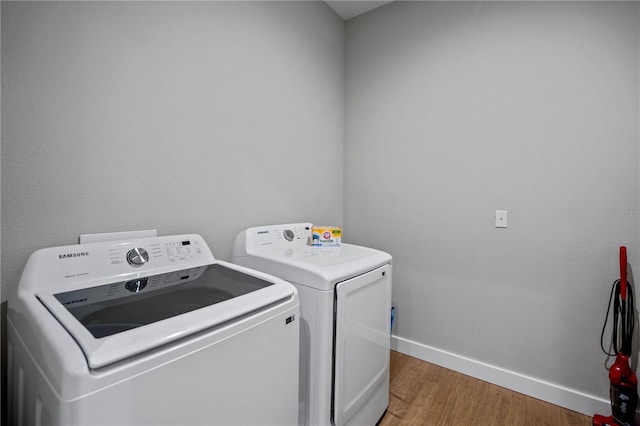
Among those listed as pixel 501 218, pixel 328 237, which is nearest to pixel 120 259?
pixel 328 237

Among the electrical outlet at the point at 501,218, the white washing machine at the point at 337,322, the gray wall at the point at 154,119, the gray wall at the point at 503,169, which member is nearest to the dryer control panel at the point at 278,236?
the white washing machine at the point at 337,322

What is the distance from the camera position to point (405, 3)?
7.02 ft

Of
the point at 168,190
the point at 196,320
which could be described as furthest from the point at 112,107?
the point at 196,320

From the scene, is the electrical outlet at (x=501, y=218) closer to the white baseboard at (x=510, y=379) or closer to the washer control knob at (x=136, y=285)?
the white baseboard at (x=510, y=379)

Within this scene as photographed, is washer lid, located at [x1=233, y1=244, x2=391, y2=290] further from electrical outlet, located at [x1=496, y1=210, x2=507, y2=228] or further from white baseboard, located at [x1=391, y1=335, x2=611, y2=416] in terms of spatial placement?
white baseboard, located at [x1=391, y1=335, x2=611, y2=416]

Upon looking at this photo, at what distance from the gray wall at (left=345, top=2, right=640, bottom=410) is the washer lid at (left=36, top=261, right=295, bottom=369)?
1.46m

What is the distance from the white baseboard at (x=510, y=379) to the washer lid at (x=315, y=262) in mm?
1049

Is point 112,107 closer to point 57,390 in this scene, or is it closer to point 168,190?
point 168,190

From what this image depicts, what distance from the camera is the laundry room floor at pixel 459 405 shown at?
1.55 meters

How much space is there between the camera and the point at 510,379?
1.80 m

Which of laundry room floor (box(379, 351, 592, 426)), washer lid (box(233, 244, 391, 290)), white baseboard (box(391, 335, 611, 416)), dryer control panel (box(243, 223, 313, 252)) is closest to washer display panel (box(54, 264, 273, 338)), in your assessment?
washer lid (box(233, 244, 391, 290))

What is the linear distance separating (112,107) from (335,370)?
4.64 feet

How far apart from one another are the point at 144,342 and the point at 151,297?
342mm

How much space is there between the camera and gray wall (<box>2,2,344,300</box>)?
96cm
